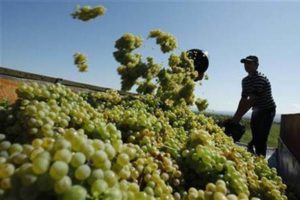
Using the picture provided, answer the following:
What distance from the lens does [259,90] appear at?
5621 mm

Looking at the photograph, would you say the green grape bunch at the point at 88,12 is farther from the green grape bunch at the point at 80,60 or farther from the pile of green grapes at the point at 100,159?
the pile of green grapes at the point at 100,159

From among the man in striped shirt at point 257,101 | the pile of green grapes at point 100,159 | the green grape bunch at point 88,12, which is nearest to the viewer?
the pile of green grapes at point 100,159

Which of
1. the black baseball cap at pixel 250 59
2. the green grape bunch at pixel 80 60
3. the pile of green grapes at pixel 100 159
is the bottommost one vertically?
the pile of green grapes at pixel 100 159

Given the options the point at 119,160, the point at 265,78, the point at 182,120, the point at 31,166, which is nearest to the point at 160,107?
the point at 182,120

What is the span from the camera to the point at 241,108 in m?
5.41

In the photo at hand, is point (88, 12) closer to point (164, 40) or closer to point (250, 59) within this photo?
point (164, 40)

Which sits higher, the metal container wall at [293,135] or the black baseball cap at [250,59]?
the black baseball cap at [250,59]

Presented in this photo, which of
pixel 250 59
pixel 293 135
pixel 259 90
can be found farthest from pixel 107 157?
pixel 250 59

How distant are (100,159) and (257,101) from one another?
5.12 metres

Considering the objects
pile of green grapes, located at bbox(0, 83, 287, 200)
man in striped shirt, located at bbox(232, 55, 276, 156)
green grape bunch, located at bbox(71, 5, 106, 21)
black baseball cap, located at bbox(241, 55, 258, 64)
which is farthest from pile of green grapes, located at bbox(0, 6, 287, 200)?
black baseball cap, located at bbox(241, 55, 258, 64)

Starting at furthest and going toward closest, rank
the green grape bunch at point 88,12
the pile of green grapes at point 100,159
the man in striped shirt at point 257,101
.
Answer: the man in striped shirt at point 257,101 → the green grape bunch at point 88,12 → the pile of green grapes at point 100,159

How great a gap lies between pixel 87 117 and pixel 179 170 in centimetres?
43

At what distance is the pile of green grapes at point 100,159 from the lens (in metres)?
0.81

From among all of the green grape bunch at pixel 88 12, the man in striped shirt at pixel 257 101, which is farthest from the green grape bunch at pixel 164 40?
the man in striped shirt at pixel 257 101
